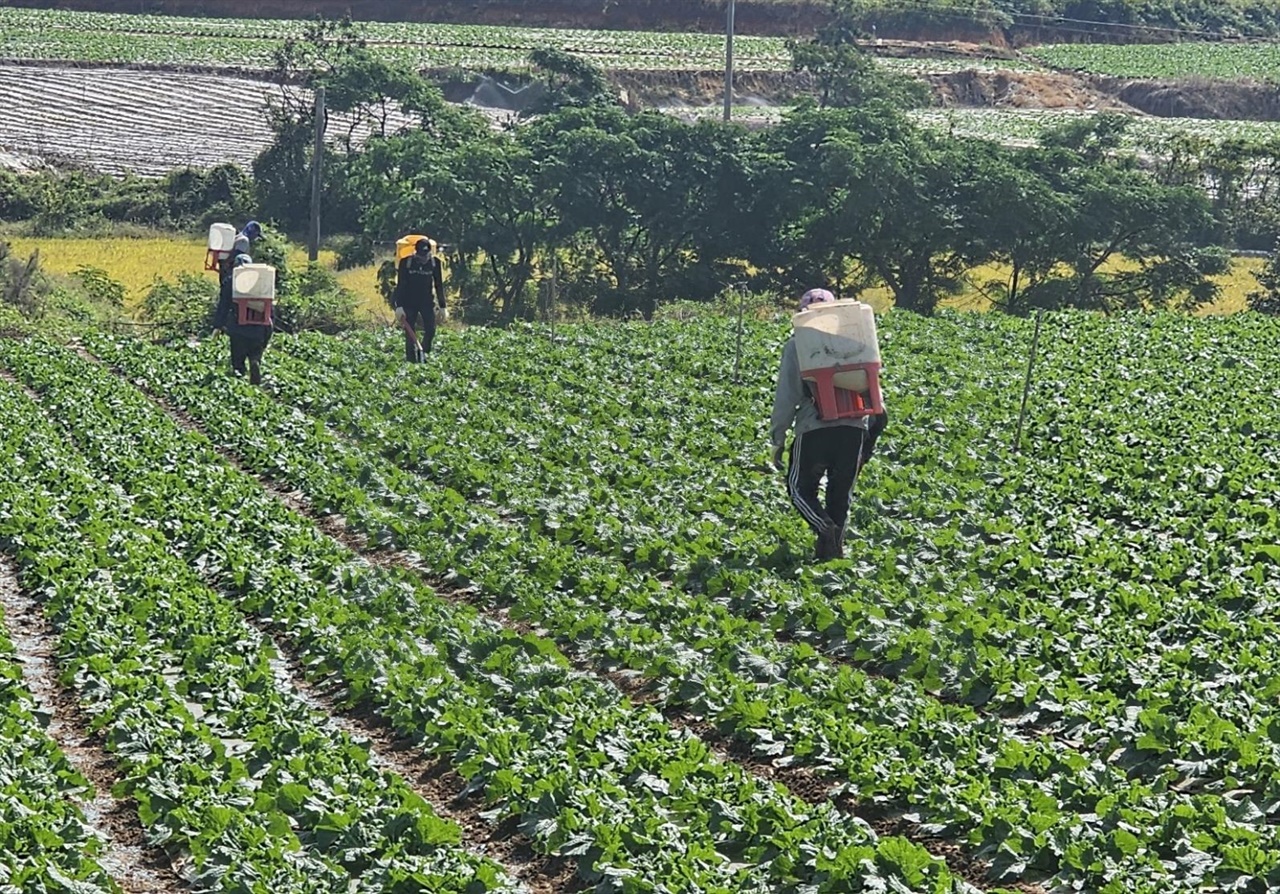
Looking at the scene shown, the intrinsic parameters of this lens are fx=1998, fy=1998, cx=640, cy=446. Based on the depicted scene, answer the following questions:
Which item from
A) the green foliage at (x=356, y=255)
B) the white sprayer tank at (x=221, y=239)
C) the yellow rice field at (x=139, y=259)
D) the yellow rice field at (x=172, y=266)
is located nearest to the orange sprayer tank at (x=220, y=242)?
the white sprayer tank at (x=221, y=239)

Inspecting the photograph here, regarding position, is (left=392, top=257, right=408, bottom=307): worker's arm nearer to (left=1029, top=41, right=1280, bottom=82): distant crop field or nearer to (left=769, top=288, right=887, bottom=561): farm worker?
(left=769, top=288, right=887, bottom=561): farm worker

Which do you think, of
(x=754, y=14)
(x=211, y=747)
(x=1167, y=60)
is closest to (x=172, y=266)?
(x=211, y=747)

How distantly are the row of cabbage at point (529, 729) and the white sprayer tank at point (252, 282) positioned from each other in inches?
224

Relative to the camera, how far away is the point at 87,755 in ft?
33.0

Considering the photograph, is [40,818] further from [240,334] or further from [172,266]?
[172,266]

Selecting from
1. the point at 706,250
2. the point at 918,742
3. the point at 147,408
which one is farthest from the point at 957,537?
the point at 706,250

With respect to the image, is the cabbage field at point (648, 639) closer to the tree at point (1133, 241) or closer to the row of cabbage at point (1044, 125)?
the tree at point (1133, 241)

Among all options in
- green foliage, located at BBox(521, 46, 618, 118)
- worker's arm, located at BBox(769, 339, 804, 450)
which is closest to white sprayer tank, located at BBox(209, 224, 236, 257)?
worker's arm, located at BBox(769, 339, 804, 450)

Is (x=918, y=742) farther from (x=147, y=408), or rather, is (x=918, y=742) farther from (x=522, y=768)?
(x=147, y=408)

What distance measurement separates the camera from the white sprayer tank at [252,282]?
21203mm

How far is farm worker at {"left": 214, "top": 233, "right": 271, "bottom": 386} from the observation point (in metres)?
21.3

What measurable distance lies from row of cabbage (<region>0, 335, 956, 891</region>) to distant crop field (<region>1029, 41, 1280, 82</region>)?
8141 centimetres

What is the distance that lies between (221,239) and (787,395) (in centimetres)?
1258

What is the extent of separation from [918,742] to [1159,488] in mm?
6055
